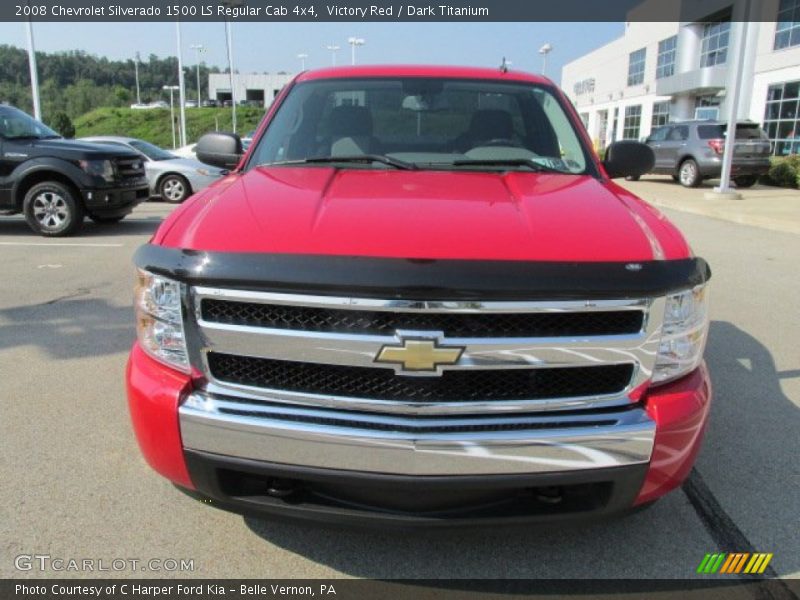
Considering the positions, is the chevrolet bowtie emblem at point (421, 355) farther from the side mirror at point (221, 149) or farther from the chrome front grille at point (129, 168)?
the chrome front grille at point (129, 168)

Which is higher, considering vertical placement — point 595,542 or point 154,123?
point 154,123

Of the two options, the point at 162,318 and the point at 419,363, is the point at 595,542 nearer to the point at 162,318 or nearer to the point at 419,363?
the point at 419,363

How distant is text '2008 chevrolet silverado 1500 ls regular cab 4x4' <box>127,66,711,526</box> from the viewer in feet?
6.28

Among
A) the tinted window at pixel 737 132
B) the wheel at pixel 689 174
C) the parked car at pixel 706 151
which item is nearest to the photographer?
Result: the tinted window at pixel 737 132

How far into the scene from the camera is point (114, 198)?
971 cm

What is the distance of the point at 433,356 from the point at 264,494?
0.72 metres

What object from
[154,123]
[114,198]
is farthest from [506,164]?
[154,123]

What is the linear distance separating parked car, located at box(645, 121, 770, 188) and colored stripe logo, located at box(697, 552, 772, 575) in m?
15.4

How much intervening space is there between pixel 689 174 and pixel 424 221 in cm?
1926

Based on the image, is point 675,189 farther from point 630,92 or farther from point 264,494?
point 630,92

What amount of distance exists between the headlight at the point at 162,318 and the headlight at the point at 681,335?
151cm

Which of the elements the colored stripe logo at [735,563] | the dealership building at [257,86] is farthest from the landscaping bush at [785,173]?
the dealership building at [257,86]

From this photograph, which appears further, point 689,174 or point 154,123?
point 154,123

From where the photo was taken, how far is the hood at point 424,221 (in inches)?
78.2
